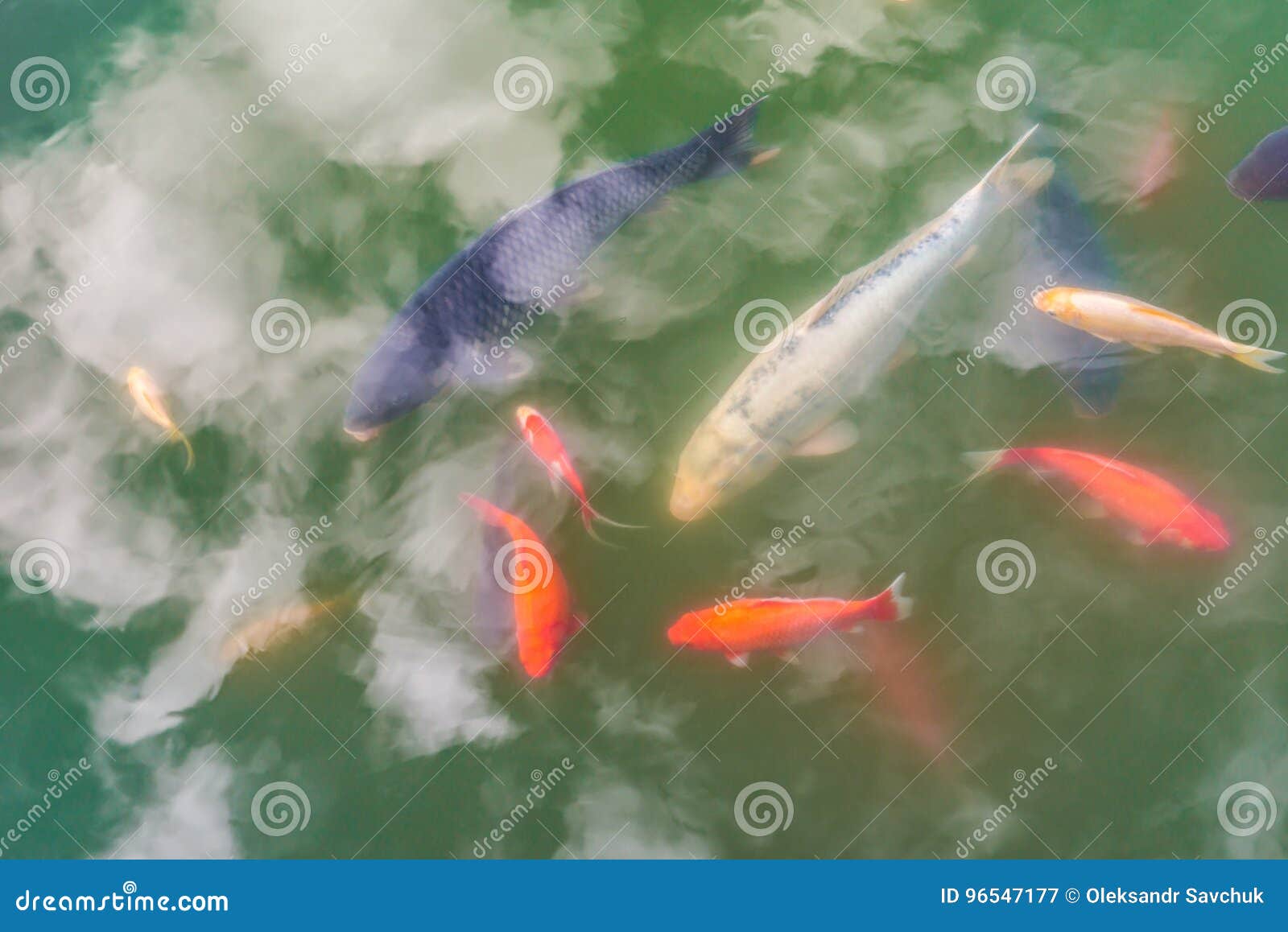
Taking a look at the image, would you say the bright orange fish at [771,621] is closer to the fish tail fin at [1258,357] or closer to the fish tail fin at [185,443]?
the fish tail fin at [1258,357]

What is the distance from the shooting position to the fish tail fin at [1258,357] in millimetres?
5078

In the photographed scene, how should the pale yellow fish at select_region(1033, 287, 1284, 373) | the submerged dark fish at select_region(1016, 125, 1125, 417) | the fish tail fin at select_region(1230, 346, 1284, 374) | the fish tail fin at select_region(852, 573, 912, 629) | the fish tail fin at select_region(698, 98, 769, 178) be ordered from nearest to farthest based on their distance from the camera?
the pale yellow fish at select_region(1033, 287, 1284, 373), the fish tail fin at select_region(1230, 346, 1284, 374), the fish tail fin at select_region(852, 573, 912, 629), the submerged dark fish at select_region(1016, 125, 1125, 417), the fish tail fin at select_region(698, 98, 769, 178)

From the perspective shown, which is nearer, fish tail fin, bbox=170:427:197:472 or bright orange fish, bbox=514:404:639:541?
bright orange fish, bbox=514:404:639:541

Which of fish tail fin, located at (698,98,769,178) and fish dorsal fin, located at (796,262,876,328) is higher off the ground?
fish tail fin, located at (698,98,769,178)

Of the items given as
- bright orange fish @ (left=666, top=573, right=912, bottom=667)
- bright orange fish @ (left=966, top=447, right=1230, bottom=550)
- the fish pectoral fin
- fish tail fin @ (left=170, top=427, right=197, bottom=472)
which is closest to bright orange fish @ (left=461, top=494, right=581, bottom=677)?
bright orange fish @ (left=666, top=573, right=912, bottom=667)

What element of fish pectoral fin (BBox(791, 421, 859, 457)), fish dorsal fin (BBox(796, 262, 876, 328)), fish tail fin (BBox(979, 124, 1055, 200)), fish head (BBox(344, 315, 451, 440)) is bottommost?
fish head (BBox(344, 315, 451, 440))

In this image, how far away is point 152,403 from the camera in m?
5.57

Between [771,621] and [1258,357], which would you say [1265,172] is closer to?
[1258,357]

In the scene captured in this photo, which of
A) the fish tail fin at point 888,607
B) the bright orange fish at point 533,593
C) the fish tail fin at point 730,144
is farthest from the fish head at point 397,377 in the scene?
the fish tail fin at point 888,607

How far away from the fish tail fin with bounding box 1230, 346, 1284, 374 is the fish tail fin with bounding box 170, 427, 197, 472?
524 centimetres

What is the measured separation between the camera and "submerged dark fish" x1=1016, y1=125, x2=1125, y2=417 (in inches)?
213

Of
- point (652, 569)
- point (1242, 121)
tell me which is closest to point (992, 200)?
point (1242, 121)

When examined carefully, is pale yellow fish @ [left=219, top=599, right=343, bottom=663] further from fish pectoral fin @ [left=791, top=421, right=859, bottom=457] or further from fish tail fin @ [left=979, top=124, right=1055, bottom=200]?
fish tail fin @ [left=979, top=124, right=1055, bottom=200]

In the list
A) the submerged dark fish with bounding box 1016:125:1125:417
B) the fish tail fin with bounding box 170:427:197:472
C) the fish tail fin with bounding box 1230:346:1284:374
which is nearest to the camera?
the fish tail fin with bounding box 1230:346:1284:374
